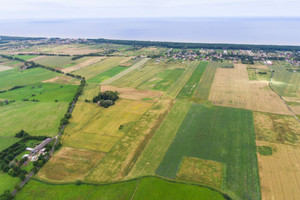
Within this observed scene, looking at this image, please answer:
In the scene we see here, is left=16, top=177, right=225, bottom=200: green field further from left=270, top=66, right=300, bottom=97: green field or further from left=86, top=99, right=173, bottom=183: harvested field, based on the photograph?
left=270, top=66, right=300, bottom=97: green field

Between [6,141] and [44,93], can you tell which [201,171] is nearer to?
[6,141]

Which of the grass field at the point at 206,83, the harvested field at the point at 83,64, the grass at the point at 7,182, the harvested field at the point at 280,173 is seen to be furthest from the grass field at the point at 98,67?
the harvested field at the point at 280,173

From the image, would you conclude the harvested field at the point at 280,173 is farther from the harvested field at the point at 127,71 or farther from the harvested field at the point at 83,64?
the harvested field at the point at 83,64

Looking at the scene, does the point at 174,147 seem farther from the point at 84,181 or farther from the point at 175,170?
the point at 84,181

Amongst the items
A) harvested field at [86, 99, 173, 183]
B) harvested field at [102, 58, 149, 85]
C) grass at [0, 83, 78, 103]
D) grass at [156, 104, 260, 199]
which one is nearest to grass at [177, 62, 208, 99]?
grass at [156, 104, 260, 199]

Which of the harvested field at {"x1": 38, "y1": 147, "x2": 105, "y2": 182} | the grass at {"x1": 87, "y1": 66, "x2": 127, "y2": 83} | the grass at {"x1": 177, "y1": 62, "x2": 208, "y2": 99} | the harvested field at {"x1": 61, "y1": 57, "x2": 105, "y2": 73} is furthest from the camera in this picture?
the harvested field at {"x1": 61, "y1": 57, "x2": 105, "y2": 73}

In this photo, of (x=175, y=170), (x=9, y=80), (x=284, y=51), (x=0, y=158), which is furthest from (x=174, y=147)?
(x=284, y=51)

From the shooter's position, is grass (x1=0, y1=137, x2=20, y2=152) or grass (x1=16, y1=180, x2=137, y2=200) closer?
grass (x1=16, y1=180, x2=137, y2=200)

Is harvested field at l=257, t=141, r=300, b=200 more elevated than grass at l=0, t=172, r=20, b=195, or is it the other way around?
harvested field at l=257, t=141, r=300, b=200
